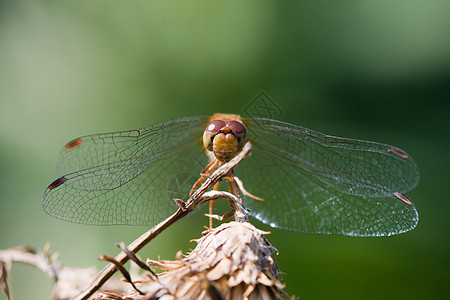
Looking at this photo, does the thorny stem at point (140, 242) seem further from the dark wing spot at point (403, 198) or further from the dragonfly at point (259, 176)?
the dark wing spot at point (403, 198)

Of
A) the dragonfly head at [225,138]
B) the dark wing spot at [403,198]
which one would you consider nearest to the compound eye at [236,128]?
the dragonfly head at [225,138]

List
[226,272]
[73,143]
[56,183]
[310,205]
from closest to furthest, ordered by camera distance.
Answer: [226,272] → [56,183] → [73,143] → [310,205]

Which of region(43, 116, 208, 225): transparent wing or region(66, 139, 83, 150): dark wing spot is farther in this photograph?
region(66, 139, 83, 150): dark wing spot

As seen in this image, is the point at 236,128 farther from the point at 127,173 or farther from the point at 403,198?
the point at 403,198

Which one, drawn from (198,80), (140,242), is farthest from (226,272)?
(198,80)

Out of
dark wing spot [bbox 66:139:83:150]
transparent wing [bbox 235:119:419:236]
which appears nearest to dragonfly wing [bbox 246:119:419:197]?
transparent wing [bbox 235:119:419:236]

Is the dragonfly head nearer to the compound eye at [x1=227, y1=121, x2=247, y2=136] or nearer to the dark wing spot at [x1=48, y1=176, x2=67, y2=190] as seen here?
the compound eye at [x1=227, y1=121, x2=247, y2=136]
